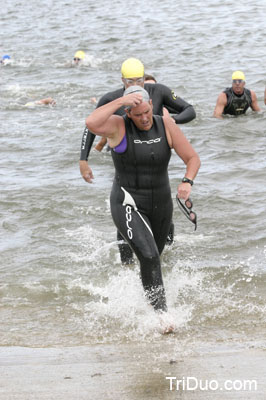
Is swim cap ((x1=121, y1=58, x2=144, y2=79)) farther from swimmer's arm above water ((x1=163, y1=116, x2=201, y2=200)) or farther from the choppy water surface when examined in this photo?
the choppy water surface

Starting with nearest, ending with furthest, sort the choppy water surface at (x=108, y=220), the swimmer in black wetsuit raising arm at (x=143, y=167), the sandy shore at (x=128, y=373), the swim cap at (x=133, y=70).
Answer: the sandy shore at (x=128, y=373), the swimmer in black wetsuit raising arm at (x=143, y=167), the choppy water surface at (x=108, y=220), the swim cap at (x=133, y=70)

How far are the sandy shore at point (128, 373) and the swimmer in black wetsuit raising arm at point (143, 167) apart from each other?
0.70m

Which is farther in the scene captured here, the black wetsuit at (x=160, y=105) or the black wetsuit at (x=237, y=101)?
the black wetsuit at (x=237, y=101)

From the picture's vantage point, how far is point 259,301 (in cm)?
641

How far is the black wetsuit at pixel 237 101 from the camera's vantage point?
14.5 meters

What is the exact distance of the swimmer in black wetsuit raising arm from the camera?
5.57 m

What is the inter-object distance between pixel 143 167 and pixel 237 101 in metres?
9.17

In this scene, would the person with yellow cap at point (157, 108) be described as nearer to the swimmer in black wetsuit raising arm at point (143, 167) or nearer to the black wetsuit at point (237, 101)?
the swimmer in black wetsuit raising arm at point (143, 167)

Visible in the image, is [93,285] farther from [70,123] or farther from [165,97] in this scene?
[70,123]

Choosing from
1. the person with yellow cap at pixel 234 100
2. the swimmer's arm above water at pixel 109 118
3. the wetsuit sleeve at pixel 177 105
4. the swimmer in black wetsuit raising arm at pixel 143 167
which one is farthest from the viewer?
the person with yellow cap at pixel 234 100

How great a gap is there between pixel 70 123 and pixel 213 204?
6054 mm

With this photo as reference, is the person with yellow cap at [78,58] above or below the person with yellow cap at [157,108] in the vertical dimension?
below

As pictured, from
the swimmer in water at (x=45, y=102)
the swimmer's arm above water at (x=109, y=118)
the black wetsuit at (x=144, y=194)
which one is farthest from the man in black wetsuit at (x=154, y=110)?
the swimmer in water at (x=45, y=102)

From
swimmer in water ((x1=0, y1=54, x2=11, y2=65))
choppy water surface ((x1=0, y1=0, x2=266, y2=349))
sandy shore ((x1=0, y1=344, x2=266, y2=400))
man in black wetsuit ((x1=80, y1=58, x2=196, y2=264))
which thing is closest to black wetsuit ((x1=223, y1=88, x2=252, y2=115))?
choppy water surface ((x1=0, y1=0, x2=266, y2=349))
